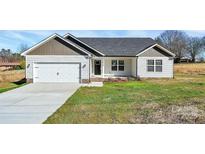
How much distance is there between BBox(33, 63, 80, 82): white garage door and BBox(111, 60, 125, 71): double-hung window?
6403 millimetres

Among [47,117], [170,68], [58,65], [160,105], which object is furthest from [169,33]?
[47,117]

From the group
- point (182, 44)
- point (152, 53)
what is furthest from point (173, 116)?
A: point (182, 44)

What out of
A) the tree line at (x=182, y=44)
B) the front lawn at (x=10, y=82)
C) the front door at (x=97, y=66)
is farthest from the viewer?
the tree line at (x=182, y=44)

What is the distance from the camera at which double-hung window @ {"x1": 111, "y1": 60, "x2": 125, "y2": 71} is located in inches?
1050

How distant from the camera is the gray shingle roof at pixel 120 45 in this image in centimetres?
2639

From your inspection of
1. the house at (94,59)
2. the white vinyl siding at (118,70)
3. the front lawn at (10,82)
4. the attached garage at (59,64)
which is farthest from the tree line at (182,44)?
the attached garage at (59,64)

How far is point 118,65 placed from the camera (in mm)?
26750

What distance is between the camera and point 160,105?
1073 centimetres

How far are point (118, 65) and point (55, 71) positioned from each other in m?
7.97

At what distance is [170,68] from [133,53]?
157 inches

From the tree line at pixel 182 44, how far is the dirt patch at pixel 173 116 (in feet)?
142

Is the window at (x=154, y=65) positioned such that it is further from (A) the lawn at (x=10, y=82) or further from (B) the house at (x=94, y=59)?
(A) the lawn at (x=10, y=82)

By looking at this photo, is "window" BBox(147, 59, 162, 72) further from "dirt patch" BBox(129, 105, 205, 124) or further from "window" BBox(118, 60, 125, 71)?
"dirt patch" BBox(129, 105, 205, 124)
